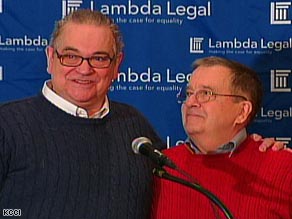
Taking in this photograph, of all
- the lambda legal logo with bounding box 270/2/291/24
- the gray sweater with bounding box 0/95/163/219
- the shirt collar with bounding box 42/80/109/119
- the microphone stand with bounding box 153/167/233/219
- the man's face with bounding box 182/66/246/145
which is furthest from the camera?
the lambda legal logo with bounding box 270/2/291/24

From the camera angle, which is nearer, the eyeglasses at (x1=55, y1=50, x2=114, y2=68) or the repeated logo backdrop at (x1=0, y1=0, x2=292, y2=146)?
the eyeglasses at (x1=55, y1=50, x2=114, y2=68)

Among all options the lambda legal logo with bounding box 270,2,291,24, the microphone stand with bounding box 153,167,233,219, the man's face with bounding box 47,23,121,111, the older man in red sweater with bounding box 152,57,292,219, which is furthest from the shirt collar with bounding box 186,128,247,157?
the lambda legal logo with bounding box 270,2,291,24

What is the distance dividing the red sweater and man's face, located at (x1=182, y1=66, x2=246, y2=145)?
10 centimetres

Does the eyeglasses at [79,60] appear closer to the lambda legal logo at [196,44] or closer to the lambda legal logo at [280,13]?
the lambda legal logo at [196,44]

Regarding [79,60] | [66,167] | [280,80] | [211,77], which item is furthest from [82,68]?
[280,80]

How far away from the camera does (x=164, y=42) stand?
2.83 metres

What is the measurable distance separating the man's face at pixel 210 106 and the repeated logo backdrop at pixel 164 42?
72cm

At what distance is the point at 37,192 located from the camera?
1861mm

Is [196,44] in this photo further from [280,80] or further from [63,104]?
[63,104]

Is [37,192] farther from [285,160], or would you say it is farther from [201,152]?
[285,160]

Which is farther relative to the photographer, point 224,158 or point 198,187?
point 224,158

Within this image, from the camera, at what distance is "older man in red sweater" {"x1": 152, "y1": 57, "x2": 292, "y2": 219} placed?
6.72 ft

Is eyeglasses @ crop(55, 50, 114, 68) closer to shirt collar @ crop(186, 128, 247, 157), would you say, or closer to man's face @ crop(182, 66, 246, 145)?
man's face @ crop(182, 66, 246, 145)

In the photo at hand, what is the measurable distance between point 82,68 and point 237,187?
57cm
